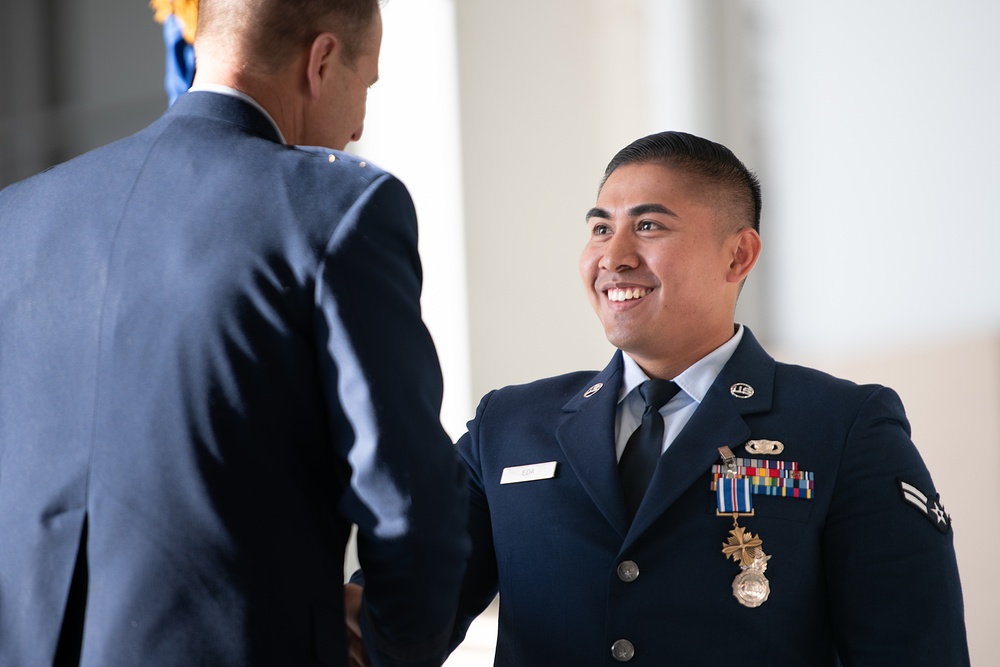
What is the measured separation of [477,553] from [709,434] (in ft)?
1.46

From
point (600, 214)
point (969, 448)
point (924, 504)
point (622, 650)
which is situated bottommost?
point (969, 448)

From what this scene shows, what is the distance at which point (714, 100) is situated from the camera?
3.87m

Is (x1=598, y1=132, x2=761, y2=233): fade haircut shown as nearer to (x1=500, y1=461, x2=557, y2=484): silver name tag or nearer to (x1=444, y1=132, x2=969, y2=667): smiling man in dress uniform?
(x1=444, y1=132, x2=969, y2=667): smiling man in dress uniform

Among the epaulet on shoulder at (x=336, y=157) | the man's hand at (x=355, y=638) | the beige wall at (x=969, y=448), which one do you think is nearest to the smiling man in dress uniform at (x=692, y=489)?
the man's hand at (x=355, y=638)

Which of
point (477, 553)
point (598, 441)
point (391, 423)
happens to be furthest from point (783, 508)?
point (391, 423)

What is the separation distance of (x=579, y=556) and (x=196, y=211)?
0.84 metres

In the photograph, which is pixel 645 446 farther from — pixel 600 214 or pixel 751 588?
pixel 600 214

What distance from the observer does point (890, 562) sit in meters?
1.68

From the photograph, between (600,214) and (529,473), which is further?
(600,214)

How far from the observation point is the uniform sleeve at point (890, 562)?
1.66m

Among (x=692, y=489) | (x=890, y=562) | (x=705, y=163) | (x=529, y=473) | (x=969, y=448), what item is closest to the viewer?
A: (x=890, y=562)

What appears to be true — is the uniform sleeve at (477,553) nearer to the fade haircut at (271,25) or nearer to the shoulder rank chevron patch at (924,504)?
the shoulder rank chevron patch at (924,504)

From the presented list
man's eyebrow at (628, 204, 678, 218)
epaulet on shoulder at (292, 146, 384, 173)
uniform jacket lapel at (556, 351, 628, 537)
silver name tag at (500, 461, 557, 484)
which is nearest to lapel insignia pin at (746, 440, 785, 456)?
uniform jacket lapel at (556, 351, 628, 537)

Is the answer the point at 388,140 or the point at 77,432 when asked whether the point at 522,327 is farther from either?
the point at 77,432
